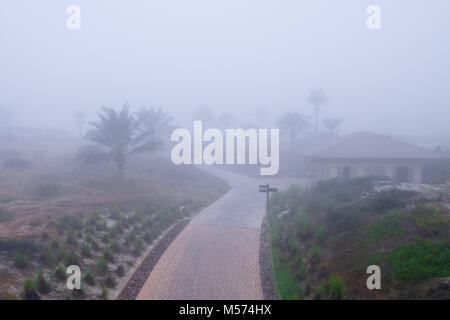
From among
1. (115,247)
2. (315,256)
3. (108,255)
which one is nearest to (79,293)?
A: (108,255)

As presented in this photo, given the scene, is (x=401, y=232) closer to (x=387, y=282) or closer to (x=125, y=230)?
(x=387, y=282)

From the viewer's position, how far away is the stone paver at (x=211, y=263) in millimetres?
7742

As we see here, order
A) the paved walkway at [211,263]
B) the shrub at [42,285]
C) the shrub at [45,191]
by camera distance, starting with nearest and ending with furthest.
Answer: the shrub at [42,285]
the paved walkway at [211,263]
the shrub at [45,191]

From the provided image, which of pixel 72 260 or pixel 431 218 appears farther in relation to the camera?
pixel 72 260

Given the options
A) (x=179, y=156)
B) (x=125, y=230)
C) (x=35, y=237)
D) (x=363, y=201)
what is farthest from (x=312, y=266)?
(x=179, y=156)

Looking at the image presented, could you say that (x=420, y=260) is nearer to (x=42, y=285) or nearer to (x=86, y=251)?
(x=42, y=285)

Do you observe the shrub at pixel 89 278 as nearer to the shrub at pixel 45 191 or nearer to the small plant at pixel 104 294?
the small plant at pixel 104 294

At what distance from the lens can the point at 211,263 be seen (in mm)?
9445

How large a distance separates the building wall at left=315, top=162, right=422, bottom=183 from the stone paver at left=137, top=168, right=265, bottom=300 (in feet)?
34.1

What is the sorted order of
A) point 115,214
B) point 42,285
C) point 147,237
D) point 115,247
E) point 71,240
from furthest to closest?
1. point 115,214
2. point 147,237
3. point 115,247
4. point 71,240
5. point 42,285

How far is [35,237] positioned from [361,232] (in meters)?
8.78

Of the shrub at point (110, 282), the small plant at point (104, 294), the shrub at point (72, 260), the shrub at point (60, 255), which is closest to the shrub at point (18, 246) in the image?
the shrub at point (60, 255)

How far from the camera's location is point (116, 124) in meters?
23.0

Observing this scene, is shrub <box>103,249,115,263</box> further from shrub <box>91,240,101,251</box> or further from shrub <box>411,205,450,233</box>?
shrub <box>411,205,450,233</box>
